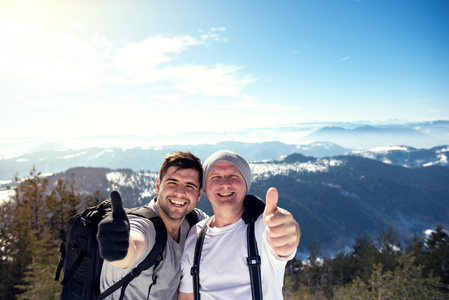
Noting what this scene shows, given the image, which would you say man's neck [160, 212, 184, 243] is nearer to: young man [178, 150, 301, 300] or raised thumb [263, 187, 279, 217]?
young man [178, 150, 301, 300]

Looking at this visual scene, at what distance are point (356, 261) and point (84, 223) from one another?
2718 inches

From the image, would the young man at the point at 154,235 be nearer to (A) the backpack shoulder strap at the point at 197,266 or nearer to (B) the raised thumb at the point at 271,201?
(A) the backpack shoulder strap at the point at 197,266

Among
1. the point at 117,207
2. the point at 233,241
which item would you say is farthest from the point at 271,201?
the point at 117,207

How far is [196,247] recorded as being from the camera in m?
3.53

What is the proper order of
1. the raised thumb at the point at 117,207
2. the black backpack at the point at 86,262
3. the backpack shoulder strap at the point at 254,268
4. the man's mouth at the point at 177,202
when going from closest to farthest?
the raised thumb at the point at 117,207 < the backpack shoulder strap at the point at 254,268 < the black backpack at the point at 86,262 < the man's mouth at the point at 177,202

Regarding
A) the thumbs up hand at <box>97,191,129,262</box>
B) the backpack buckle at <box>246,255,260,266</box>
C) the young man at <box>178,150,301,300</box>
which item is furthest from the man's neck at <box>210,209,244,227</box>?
the thumbs up hand at <box>97,191,129,262</box>

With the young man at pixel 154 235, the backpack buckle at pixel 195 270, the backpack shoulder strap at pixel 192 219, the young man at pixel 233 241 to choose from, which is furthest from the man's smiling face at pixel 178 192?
the backpack buckle at pixel 195 270

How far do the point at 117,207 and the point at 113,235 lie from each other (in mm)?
305

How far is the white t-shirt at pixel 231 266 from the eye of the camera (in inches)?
118

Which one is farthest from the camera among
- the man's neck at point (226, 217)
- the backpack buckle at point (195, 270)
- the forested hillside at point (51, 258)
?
the forested hillside at point (51, 258)

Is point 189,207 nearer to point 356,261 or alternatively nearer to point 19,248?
point 19,248

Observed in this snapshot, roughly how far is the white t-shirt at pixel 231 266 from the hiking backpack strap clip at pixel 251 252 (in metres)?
0.07

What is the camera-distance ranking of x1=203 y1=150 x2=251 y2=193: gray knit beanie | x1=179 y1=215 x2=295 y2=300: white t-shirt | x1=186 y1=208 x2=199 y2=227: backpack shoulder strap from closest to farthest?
x1=179 y1=215 x2=295 y2=300: white t-shirt, x1=203 y1=150 x2=251 y2=193: gray knit beanie, x1=186 y1=208 x2=199 y2=227: backpack shoulder strap

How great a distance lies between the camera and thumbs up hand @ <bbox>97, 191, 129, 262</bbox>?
7.50 ft
